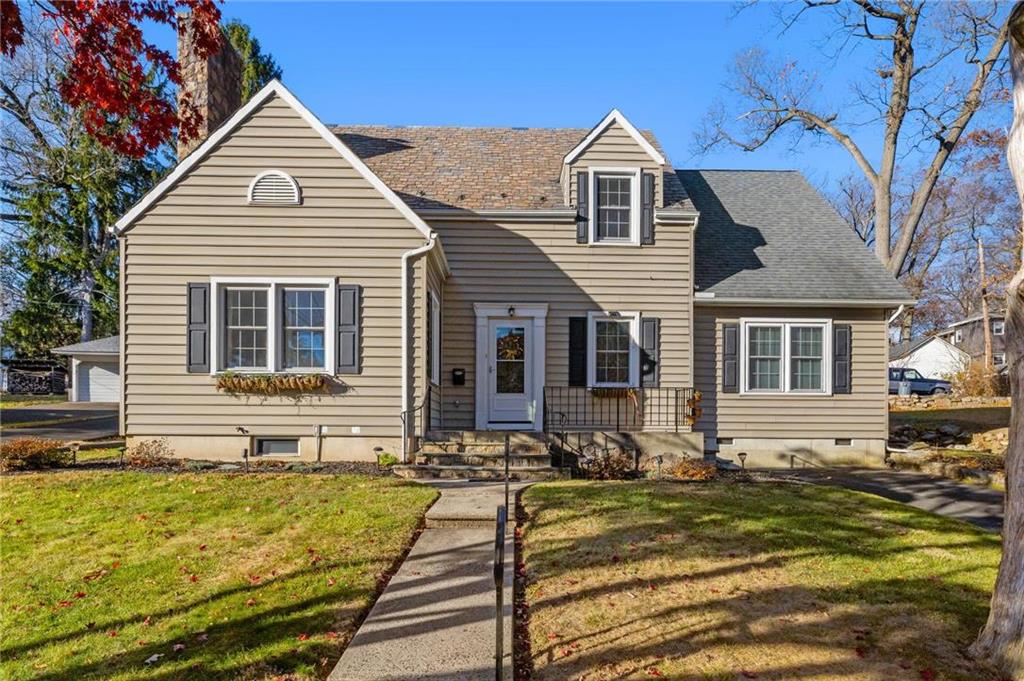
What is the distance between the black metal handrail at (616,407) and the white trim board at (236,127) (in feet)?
14.0

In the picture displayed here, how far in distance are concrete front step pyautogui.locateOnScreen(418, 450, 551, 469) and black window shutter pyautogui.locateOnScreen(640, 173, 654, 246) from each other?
16.5 feet

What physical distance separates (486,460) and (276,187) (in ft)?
18.2

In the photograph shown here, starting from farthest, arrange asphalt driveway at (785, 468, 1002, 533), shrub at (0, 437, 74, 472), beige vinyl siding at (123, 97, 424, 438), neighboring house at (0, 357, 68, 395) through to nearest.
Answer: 1. neighboring house at (0, 357, 68, 395)
2. beige vinyl siding at (123, 97, 424, 438)
3. shrub at (0, 437, 74, 472)
4. asphalt driveway at (785, 468, 1002, 533)

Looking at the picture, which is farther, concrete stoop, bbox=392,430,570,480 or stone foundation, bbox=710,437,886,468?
stone foundation, bbox=710,437,886,468

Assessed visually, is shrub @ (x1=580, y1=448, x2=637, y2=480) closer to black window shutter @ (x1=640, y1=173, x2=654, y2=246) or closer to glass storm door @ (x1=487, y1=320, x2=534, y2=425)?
glass storm door @ (x1=487, y1=320, x2=534, y2=425)

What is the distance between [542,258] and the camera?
12.6 metres

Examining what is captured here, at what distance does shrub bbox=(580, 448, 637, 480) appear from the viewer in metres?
10.2

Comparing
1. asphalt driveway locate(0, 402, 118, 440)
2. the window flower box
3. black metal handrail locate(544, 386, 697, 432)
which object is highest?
the window flower box

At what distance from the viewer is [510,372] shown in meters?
12.6

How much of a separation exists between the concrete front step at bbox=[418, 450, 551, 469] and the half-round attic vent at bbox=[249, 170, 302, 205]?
4.65 m

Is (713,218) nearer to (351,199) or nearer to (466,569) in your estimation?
(351,199)

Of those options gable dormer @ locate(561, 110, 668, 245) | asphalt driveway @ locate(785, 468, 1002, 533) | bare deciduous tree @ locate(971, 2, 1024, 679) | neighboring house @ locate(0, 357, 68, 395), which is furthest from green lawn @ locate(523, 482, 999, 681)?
neighboring house @ locate(0, 357, 68, 395)

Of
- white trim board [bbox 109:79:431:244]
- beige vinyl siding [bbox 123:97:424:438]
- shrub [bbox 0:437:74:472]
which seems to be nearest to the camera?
shrub [bbox 0:437:74:472]

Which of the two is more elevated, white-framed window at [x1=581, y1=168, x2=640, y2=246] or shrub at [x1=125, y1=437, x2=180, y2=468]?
white-framed window at [x1=581, y1=168, x2=640, y2=246]
